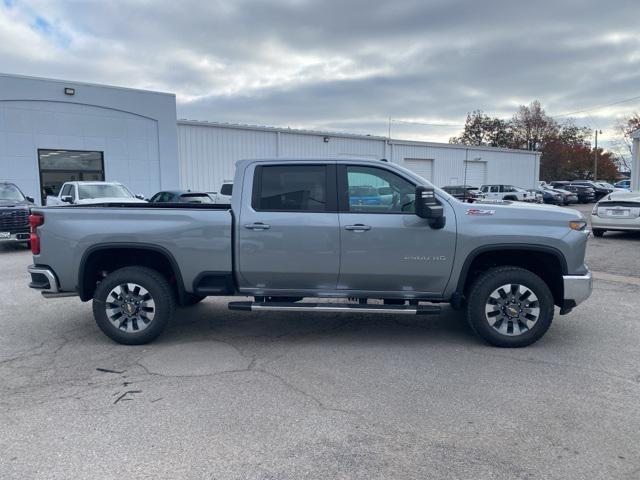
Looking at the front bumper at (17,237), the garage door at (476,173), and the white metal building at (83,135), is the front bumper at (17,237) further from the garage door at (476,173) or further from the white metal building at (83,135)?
the garage door at (476,173)

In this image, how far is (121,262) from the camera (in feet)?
18.6

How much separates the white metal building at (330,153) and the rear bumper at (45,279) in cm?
1468

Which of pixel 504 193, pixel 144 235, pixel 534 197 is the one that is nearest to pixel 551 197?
pixel 534 197

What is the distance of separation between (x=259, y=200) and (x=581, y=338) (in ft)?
12.9

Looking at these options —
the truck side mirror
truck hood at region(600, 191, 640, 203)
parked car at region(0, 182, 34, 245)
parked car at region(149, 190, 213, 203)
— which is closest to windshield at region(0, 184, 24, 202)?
parked car at region(0, 182, 34, 245)

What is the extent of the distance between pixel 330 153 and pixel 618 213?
18799mm

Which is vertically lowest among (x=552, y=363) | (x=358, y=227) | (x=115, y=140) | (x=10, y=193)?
(x=552, y=363)

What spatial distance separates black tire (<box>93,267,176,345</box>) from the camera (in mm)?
5273

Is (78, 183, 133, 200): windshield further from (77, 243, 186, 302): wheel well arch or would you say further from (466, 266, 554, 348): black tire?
(466, 266, 554, 348): black tire

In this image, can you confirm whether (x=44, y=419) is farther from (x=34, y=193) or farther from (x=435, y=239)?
(x=34, y=193)

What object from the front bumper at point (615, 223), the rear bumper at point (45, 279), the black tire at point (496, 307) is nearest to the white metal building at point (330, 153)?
the front bumper at point (615, 223)

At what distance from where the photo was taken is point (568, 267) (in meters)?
5.09

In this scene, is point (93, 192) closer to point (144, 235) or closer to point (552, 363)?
point (144, 235)

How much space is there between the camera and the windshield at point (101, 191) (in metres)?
14.8
